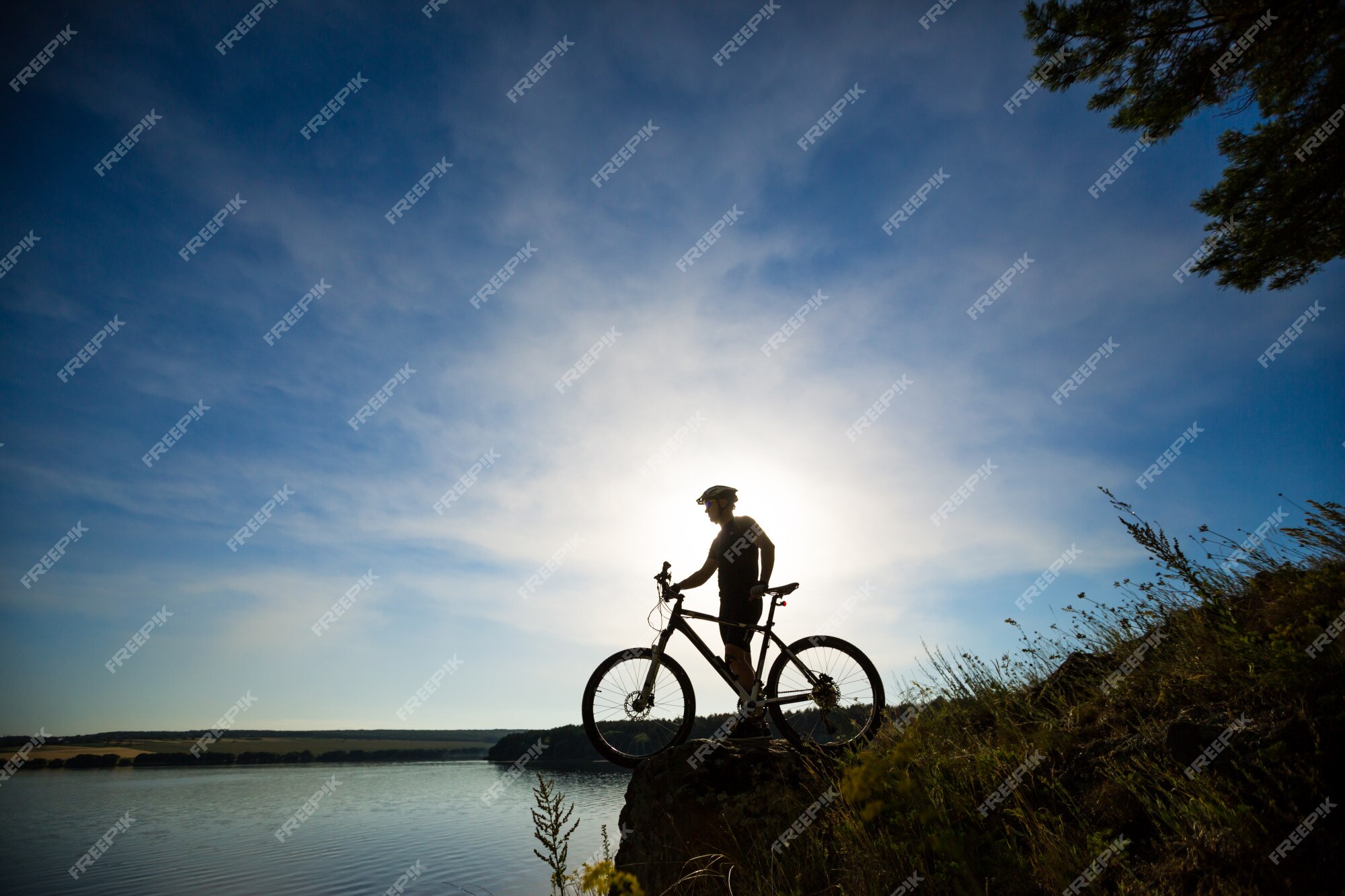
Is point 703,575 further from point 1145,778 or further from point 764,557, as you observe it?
point 1145,778

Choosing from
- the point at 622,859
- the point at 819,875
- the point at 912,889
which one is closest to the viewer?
the point at 912,889

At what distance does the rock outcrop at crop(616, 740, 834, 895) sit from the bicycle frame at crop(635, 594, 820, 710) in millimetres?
454

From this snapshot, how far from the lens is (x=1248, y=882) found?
2629 millimetres

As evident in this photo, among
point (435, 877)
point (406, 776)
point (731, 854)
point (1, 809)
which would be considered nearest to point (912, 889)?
point (731, 854)

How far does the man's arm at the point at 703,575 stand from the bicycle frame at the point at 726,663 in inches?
6.5

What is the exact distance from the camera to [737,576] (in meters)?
6.30

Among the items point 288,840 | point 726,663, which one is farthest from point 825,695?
point 288,840

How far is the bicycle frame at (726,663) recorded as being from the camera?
5742mm

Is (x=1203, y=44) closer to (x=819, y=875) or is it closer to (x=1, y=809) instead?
(x=819, y=875)

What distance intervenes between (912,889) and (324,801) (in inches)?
2395

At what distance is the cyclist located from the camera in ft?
19.5

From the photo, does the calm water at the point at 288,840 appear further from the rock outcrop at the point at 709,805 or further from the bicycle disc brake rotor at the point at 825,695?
the bicycle disc brake rotor at the point at 825,695

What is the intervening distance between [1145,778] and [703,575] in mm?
3849

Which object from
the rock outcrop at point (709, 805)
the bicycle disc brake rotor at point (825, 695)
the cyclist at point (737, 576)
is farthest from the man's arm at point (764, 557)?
the rock outcrop at point (709, 805)
